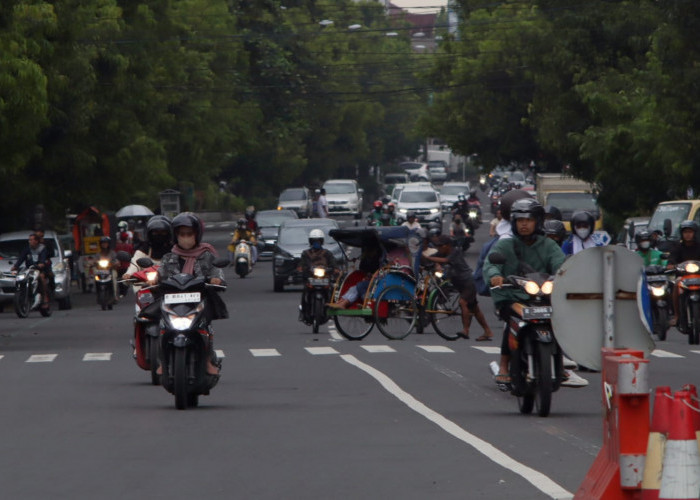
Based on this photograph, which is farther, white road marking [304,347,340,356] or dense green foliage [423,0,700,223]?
dense green foliage [423,0,700,223]

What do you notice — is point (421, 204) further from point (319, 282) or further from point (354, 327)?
point (354, 327)

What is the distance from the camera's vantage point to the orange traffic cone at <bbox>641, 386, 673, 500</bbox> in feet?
25.3

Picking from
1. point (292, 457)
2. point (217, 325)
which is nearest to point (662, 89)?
point (217, 325)

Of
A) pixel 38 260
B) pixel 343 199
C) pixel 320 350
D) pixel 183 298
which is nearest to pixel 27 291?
pixel 38 260

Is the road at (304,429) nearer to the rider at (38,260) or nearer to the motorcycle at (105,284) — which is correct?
the rider at (38,260)

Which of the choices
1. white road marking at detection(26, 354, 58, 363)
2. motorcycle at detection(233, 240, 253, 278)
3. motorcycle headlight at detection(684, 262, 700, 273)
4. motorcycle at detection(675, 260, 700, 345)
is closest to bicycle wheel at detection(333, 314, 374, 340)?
white road marking at detection(26, 354, 58, 363)

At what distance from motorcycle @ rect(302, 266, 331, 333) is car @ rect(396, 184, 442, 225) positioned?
4252 cm

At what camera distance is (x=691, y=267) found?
22.7m

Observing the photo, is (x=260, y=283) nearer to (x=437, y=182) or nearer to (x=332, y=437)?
(x=332, y=437)

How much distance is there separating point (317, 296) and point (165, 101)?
26.3 m

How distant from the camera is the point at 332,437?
11.8m

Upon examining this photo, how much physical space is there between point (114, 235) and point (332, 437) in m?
36.6

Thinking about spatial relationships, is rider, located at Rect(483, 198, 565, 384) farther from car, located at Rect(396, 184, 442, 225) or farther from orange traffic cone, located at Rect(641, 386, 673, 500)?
car, located at Rect(396, 184, 442, 225)

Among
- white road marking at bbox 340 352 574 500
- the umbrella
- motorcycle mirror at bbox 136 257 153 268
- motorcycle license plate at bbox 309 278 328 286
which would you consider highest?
motorcycle mirror at bbox 136 257 153 268
